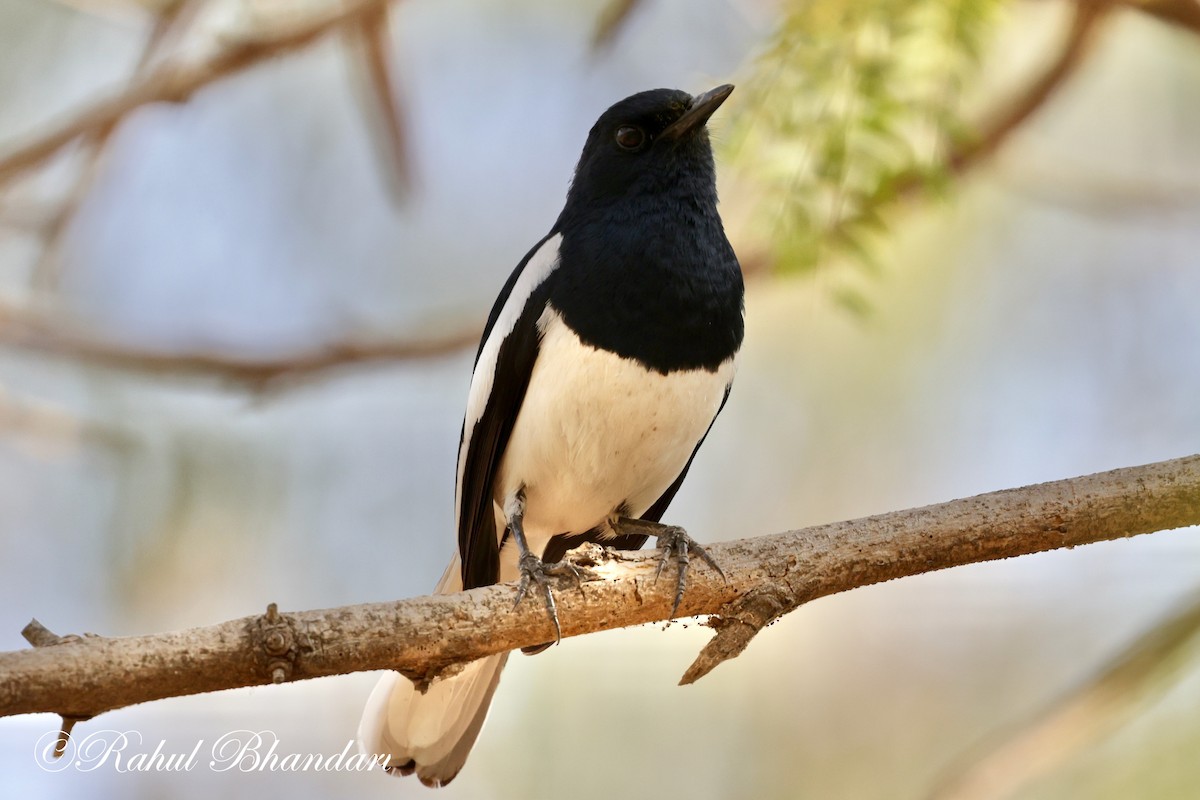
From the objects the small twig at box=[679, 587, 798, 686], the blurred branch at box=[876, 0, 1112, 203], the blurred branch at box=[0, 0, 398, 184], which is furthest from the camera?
the blurred branch at box=[0, 0, 398, 184]

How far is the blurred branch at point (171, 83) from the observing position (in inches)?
195

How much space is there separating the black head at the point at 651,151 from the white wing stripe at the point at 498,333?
0.24 m

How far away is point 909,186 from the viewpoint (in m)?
4.62

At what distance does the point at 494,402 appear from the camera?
407 cm

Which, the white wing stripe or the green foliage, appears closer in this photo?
the green foliage

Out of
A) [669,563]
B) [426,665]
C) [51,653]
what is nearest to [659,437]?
[669,563]

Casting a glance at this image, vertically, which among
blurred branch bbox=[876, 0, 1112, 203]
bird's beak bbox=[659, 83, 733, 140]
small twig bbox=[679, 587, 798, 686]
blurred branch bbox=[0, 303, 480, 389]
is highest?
blurred branch bbox=[876, 0, 1112, 203]

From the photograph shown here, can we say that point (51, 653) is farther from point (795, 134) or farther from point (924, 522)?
point (795, 134)

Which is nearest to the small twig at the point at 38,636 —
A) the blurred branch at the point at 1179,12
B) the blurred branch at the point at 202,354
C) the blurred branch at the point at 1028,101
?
the blurred branch at the point at 1028,101

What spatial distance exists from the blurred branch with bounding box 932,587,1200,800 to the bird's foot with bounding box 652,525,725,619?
1489mm

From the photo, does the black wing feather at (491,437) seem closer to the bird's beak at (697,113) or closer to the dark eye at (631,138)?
the dark eye at (631,138)

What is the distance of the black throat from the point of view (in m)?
3.74

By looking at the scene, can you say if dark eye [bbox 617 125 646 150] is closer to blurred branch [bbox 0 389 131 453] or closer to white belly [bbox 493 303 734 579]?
white belly [bbox 493 303 734 579]

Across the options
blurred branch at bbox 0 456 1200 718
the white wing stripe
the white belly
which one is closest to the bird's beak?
the white wing stripe
